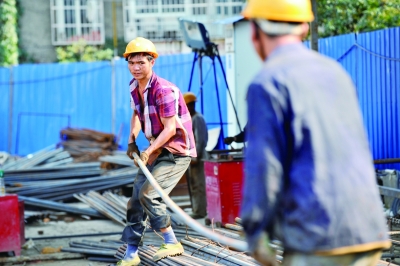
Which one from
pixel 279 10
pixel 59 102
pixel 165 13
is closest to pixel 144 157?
pixel 279 10

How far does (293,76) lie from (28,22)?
31696mm

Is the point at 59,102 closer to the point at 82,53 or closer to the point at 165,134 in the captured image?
the point at 82,53

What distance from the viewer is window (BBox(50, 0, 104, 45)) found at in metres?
34.3

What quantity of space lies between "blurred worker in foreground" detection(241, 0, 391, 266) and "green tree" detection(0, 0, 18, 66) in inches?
1125

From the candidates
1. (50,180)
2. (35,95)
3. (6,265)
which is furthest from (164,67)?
(6,265)

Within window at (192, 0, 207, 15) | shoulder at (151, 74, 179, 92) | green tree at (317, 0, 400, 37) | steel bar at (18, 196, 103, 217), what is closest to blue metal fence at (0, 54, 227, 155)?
green tree at (317, 0, 400, 37)

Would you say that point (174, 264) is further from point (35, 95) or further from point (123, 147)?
point (35, 95)

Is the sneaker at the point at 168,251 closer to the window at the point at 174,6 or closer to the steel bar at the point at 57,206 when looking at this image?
the steel bar at the point at 57,206

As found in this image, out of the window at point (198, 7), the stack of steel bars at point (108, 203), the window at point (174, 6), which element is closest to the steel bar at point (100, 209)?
the stack of steel bars at point (108, 203)

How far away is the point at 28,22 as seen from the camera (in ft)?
111

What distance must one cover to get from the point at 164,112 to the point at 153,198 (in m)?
0.81

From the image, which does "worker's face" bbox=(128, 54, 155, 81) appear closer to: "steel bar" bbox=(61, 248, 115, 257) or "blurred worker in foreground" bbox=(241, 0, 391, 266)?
"steel bar" bbox=(61, 248, 115, 257)

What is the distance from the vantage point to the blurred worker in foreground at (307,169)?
133 inches

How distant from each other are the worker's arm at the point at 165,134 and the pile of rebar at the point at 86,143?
12439 millimetres
